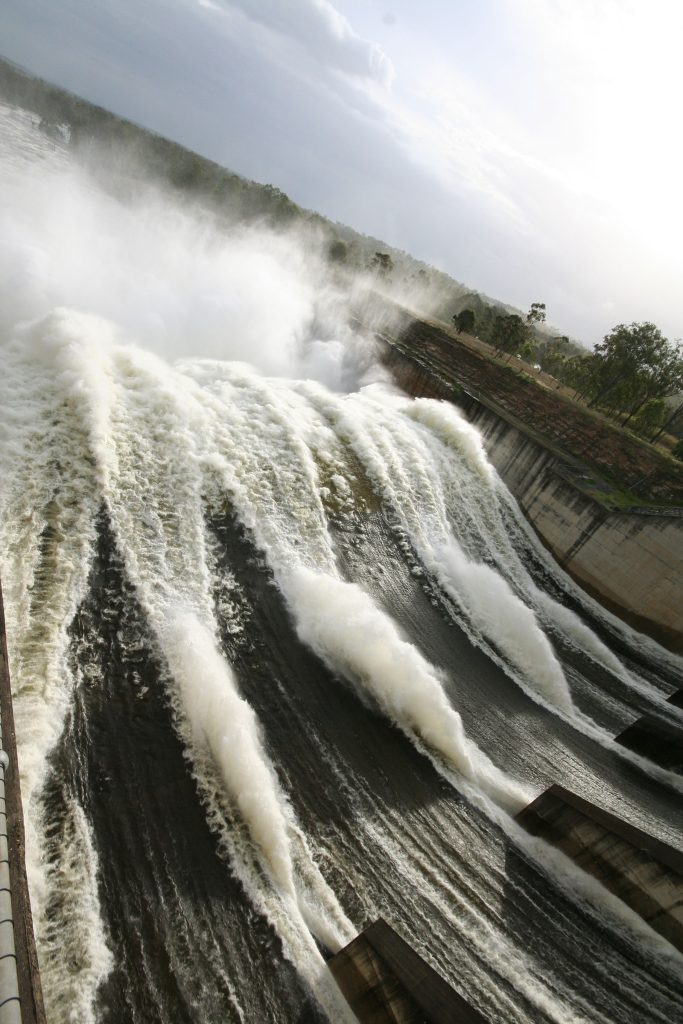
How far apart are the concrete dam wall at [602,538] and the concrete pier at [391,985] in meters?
15.1

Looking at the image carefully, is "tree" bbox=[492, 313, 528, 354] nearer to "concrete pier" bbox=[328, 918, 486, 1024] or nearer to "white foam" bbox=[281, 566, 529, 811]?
"white foam" bbox=[281, 566, 529, 811]

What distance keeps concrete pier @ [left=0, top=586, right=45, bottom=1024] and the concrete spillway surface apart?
281 inches

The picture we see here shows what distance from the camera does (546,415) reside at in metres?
26.0

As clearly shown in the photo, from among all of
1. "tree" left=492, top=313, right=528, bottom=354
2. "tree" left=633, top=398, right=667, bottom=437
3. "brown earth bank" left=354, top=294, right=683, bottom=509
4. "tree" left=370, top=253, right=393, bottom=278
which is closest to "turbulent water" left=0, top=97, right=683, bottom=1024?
"brown earth bank" left=354, top=294, right=683, bottom=509

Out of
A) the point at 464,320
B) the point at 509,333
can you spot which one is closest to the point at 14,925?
the point at 509,333

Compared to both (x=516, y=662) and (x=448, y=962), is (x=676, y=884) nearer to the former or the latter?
(x=448, y=962)

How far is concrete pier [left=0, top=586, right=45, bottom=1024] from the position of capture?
3.37 meters

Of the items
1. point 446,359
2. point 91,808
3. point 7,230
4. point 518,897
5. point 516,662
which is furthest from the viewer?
point 446,359

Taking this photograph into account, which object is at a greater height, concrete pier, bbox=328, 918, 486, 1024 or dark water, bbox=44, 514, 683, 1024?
concrete pier, bbox=328, 918, 486, 1024

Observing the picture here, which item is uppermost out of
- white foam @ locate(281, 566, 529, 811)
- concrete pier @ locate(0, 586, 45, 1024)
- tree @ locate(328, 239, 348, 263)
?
tree @ locate(328, 239, 348, 263)

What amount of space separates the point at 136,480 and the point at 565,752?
10480mm

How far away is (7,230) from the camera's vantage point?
1838cm

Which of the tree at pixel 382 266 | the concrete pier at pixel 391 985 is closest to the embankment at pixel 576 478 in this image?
the concrete pier at pixel 391 985

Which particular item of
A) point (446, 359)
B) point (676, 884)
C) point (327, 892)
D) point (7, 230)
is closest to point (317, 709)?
point (327, 892)
